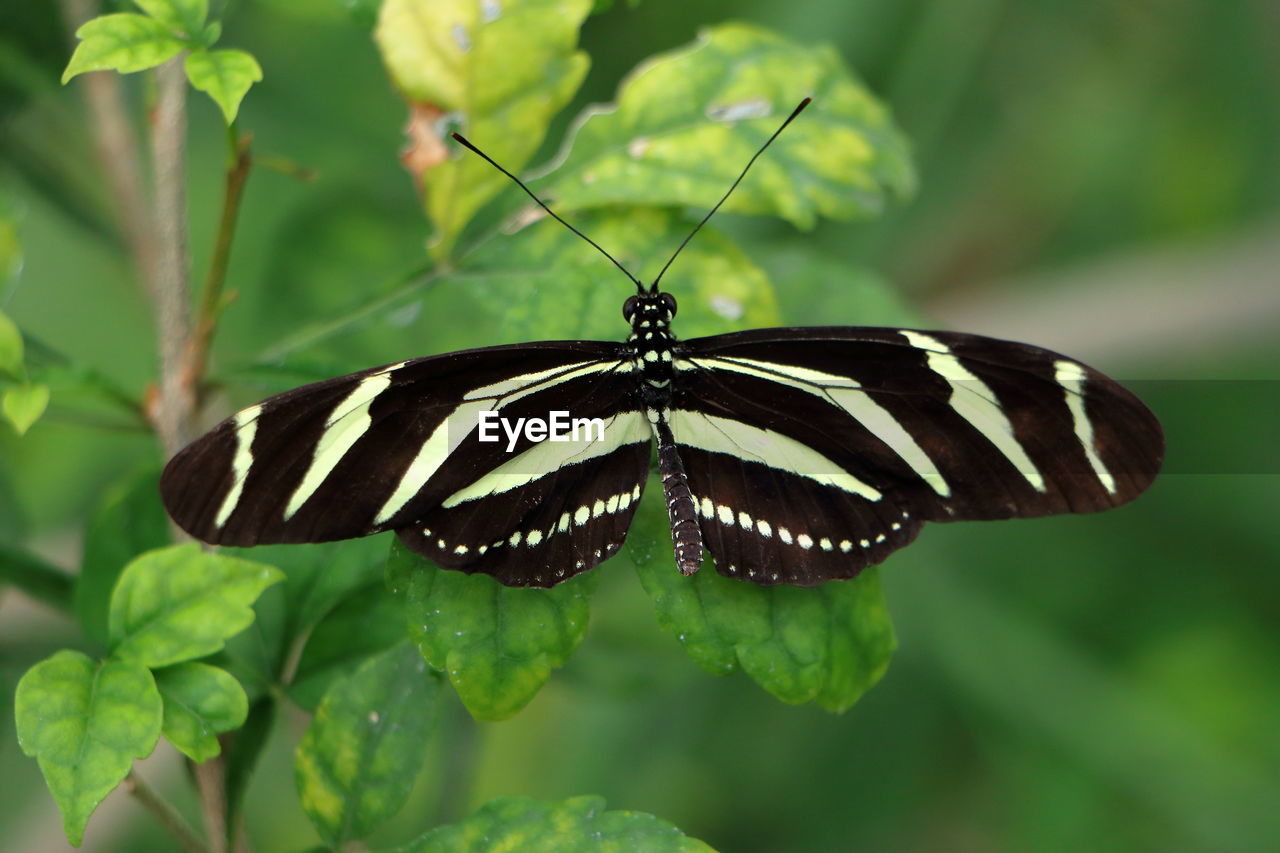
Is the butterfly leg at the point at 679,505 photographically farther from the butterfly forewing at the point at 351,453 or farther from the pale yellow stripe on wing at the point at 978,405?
the pale yellow stripe on wing at the point at 978,405

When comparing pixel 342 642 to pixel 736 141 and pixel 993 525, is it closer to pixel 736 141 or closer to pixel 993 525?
pixel 736 141

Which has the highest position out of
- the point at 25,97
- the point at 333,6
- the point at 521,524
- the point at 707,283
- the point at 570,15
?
the point at 25,97

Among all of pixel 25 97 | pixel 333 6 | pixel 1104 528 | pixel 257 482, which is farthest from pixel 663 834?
pixel 1104 528

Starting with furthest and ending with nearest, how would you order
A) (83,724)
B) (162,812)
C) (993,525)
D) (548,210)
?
(993,525)
(548,210)
(162,812)
(83,724)

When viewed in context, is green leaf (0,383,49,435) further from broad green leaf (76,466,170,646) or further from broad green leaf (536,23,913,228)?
broad green leaf (536,23,913,228)

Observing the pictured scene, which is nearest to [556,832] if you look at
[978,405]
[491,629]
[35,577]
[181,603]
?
[491,629]

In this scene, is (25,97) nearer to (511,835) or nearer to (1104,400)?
(511,835)
